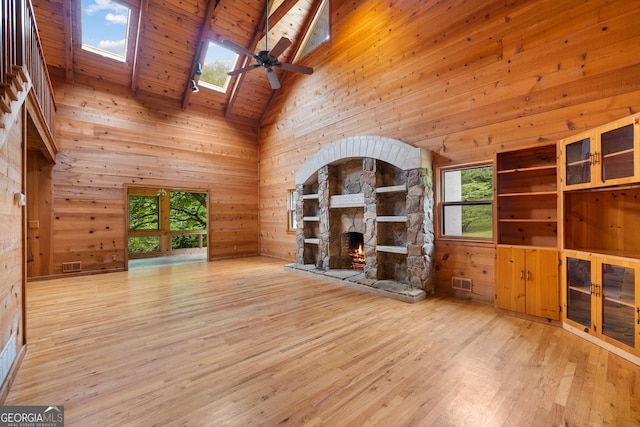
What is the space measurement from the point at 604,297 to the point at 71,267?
331 inches

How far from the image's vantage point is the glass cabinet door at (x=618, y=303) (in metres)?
2.41

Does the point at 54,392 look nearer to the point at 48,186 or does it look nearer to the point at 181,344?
the point at 181,344

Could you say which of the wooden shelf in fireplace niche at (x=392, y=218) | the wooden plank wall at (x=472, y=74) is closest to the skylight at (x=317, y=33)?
the wooden plank wall at (x=472, y=74)

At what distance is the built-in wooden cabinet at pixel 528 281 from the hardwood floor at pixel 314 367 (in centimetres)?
23

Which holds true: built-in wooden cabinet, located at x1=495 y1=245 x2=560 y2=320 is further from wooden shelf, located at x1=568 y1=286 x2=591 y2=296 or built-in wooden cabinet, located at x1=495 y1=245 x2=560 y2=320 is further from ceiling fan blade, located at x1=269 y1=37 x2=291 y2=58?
ceiling fan blade, located at x1=269 y1=37 x2=291 y2=58

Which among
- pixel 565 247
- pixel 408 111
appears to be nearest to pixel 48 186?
pixel 408 111

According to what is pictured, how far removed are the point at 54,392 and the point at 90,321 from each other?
158cm

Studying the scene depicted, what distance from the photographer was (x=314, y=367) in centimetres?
227

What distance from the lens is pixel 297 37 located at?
23.1ft

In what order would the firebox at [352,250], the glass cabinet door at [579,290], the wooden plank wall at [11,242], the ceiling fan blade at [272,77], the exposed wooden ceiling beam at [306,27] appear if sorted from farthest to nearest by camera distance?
1. the exposed wooden ceiling beam at [306,27]
2. the firebox at [352,250]
3. the ceiling fan blade at [272,77]
4. the glass cabinet door at [579,290]
5. the wooden plank wall at [11,242]

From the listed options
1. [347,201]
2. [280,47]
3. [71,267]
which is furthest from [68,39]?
[347,201]

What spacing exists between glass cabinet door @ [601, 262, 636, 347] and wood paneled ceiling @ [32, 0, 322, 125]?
22.9 ft

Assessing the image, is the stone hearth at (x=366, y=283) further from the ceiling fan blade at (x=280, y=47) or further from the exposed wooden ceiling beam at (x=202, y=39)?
the exposed wooden ceiling beam at (x=202, y=39)

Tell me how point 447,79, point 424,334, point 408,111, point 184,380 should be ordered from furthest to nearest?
point 408,111 → point 447,79 → point 424,334 → point 184,380
